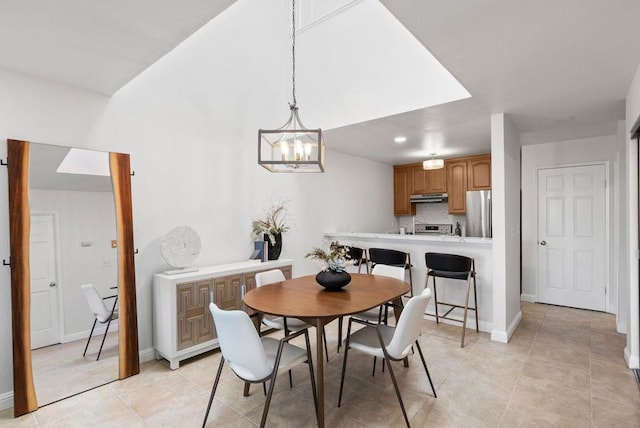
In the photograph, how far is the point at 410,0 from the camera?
149 cm

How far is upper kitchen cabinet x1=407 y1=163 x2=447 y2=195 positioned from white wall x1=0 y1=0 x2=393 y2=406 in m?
2.35

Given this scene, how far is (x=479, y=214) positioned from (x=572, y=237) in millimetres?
1290

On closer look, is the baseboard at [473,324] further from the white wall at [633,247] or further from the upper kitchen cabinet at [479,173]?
the upper kitchen cabinet at [479,173]

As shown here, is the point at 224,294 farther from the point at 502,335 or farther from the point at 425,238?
the point at 502,335

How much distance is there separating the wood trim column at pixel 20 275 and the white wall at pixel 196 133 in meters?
0.09

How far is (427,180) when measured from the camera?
20.0ft

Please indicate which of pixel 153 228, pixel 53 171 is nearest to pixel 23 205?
pixel 53 171

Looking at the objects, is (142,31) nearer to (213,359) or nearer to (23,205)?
(23,205)

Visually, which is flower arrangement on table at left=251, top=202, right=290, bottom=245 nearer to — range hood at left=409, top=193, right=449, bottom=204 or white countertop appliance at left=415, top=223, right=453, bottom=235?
range hood at left=409, top=193, right=449, bottom=204

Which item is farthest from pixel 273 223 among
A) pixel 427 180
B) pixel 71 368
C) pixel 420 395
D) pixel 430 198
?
pixel 427 180

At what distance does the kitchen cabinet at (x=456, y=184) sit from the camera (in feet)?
18.6

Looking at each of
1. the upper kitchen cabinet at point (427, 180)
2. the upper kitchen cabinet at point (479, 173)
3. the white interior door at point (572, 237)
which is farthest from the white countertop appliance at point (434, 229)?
the white interior door at point (572, 237)

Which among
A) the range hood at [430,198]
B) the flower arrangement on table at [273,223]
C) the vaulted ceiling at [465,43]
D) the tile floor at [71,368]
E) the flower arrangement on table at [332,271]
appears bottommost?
the tile floor at [71,368]

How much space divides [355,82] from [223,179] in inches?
→ 73.6
